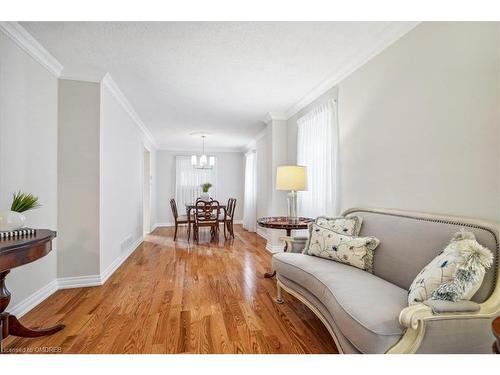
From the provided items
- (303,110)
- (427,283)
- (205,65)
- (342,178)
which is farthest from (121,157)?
(427,283)

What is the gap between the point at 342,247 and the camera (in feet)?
6.89

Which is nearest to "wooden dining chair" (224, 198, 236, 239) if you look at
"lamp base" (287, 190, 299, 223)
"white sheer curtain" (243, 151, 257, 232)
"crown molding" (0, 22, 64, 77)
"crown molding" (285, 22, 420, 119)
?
"white sheer curtain" (243, 151, 257, 232)

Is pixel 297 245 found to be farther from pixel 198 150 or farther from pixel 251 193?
pixel 198 150

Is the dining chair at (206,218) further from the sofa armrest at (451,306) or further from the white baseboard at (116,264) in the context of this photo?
the sofa armrest at (451,306)

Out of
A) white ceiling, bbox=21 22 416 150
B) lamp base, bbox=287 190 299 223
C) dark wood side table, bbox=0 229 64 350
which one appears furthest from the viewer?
lamp base, bbox=287 190 299 223

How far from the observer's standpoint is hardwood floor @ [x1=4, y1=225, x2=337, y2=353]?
1757mm

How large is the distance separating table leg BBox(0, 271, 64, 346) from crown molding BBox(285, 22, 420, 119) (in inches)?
128

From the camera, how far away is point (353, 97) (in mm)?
2670

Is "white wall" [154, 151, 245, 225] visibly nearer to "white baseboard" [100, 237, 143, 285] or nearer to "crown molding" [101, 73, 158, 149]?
"crown molding" [101, 73, 158, 149]

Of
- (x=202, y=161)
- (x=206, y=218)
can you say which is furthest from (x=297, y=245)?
(x=202, y=161)

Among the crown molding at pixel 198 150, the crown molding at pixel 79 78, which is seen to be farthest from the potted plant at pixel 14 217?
the crown molding at pixel 198 150

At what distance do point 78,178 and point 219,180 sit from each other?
5432mm

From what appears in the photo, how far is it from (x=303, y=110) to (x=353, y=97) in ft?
4.30

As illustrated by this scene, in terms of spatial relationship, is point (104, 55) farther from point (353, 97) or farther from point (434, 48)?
point (434, 48)
